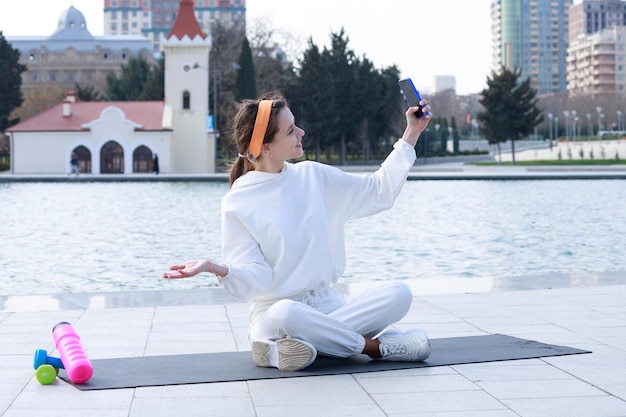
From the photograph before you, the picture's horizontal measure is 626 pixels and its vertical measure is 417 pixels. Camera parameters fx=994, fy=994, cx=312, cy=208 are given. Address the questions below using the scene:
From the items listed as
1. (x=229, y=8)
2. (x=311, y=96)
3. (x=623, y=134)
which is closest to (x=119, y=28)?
(x=229, y=8)

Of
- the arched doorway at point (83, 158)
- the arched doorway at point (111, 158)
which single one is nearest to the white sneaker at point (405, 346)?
the arched doorway at point (111, 158)

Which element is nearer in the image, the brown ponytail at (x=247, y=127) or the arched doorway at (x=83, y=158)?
the brown ponytail at (x=247, y=127)

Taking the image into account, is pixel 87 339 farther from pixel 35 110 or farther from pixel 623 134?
pixel 623 134

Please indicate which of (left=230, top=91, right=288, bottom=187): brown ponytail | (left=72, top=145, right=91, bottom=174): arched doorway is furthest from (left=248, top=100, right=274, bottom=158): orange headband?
(left=72, top=145, right=91, bottom=174): arched doorway

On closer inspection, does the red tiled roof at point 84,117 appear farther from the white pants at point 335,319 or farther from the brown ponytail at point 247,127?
the white pants at point 335,319

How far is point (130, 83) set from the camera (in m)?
74.1

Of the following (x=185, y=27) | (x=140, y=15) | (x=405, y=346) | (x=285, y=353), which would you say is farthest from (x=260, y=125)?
(x=140, y=15)

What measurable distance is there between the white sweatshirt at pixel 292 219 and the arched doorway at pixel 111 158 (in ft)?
164

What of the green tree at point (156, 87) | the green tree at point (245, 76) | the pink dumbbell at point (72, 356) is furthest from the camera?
the green tree at point (156, 87)

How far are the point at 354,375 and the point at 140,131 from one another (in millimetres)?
50148

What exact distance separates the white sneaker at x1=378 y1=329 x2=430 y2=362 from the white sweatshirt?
447 mm

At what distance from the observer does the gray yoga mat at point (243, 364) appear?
492cm

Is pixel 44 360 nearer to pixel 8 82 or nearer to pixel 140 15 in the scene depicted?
pixel 8 82

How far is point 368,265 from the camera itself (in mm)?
13633
